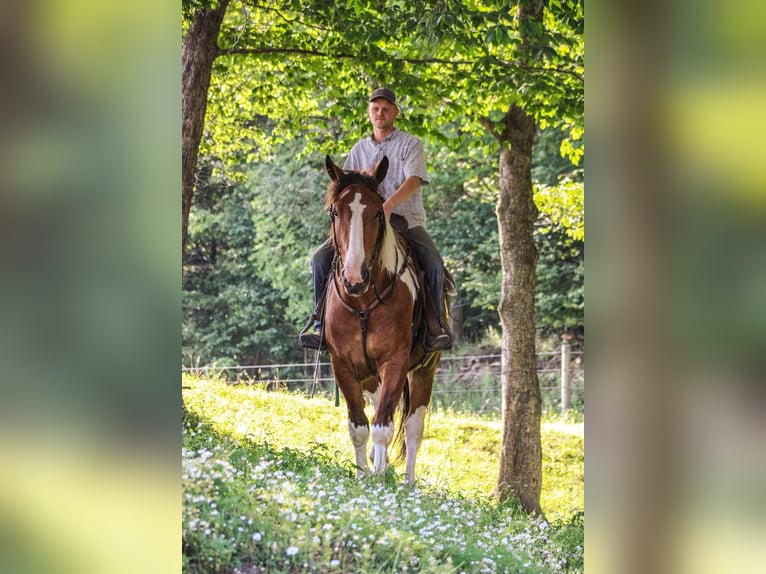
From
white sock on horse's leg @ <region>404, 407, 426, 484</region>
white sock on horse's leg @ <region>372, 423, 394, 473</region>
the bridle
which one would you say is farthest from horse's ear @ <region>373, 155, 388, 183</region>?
white sock on horse's leg @ <region>404, 407, 426, 484</region>

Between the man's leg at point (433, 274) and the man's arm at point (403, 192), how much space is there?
17.0 inches

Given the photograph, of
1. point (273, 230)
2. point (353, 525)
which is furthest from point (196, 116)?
point (273, 230)

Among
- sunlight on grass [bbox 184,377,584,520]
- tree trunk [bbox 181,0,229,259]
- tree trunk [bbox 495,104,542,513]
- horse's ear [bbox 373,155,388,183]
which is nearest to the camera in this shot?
horse's ear [bbox 373,155,388,183]

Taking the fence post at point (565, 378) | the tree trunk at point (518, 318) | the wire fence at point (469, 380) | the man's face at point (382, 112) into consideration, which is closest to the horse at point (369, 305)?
the man's face at point (382, 112)

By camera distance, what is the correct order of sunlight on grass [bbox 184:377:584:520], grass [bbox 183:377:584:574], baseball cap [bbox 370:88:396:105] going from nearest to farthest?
grass [bbox 183:377:584:574] < baseball cap [bbox 370:88:396:105] < sunlight on grass [bbox 184:377:584:520]

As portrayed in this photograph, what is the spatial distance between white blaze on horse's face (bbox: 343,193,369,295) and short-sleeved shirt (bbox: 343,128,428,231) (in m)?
0.81

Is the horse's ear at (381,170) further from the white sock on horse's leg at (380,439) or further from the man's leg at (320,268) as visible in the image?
the white sock on horse's leg at (380,439)

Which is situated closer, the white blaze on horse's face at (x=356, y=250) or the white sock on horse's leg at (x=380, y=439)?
the white blaze on horse's face at (x=356, y=250)

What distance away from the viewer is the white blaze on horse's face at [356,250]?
5027 millimetres

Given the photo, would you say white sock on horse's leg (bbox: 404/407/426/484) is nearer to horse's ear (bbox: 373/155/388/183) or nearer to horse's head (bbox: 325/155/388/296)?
horse's head (bbox: 325/155/388/296)

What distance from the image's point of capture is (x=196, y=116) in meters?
6.42

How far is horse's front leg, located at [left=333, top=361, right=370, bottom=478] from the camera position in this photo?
5941mm
